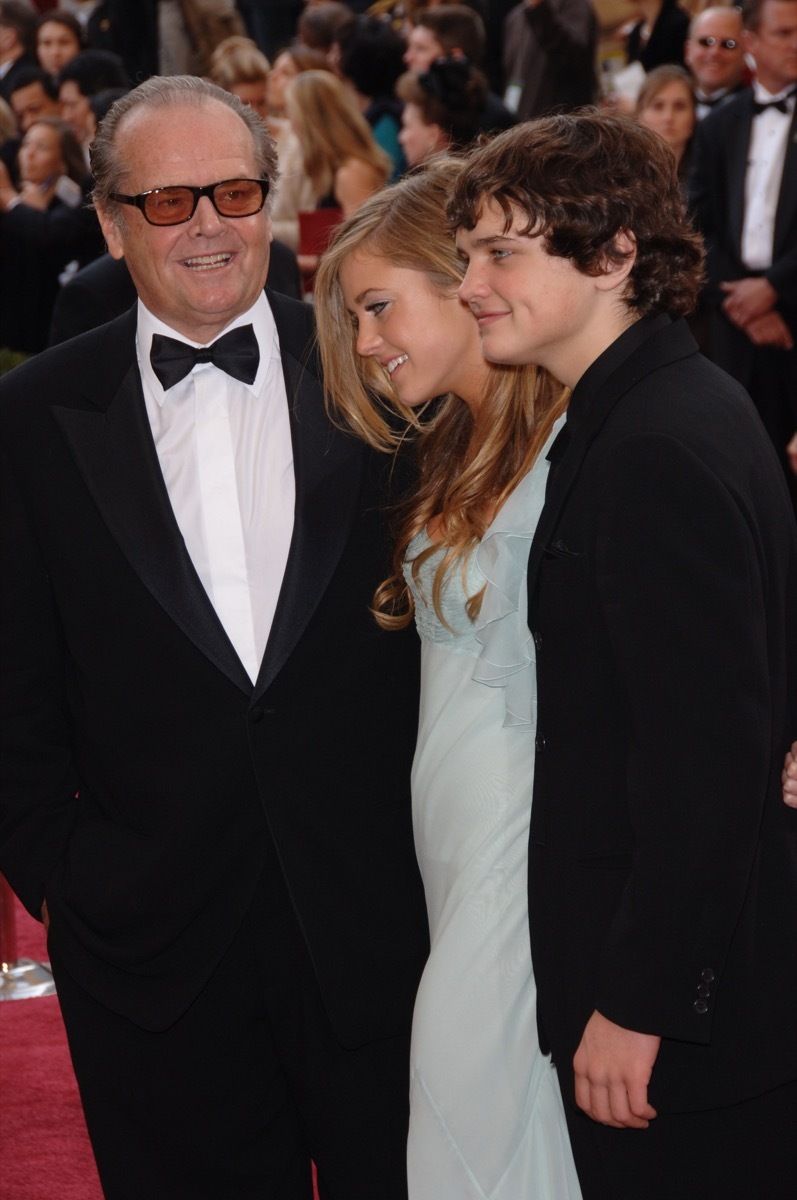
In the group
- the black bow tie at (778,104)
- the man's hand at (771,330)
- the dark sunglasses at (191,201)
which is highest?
the dark sunglasses at (191,201)

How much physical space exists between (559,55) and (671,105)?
0.97 m

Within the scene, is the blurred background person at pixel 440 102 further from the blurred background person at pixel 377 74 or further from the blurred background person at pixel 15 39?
the blurred background person at pixel 15 39

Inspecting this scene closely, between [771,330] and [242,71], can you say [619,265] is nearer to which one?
[771,330]

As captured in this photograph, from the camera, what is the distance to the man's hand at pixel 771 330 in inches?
218

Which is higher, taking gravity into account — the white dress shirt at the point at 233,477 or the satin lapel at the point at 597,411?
the satin lapel at the point at 597,411

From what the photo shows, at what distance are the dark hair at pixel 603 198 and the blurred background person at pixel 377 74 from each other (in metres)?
5.34

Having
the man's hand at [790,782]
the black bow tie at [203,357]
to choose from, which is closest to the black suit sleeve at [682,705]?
the man's hand at [790,782]

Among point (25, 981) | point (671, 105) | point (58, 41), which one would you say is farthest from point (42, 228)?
point (25, 981)

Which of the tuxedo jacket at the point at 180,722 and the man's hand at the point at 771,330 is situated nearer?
the tuxedo jacket at the point at 180,722

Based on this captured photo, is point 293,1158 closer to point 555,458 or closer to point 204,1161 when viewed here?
point 204,1161

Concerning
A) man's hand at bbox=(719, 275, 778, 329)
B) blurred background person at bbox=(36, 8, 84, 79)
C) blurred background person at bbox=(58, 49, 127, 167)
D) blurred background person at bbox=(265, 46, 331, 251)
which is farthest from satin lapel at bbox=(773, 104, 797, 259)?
blurred background person at bbox=(36, 8, 84, 79)

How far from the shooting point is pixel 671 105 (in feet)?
20.6

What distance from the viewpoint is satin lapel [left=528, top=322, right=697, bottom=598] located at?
1724mm

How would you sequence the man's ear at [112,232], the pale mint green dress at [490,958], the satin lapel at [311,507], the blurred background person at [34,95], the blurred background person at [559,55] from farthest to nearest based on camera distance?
the blurred background person at [34,95] < the blurred background person at [559,55] < the man's ear at [112,232] < the satin lapel at [311,507] < the pale mint green dress at [490,958]
